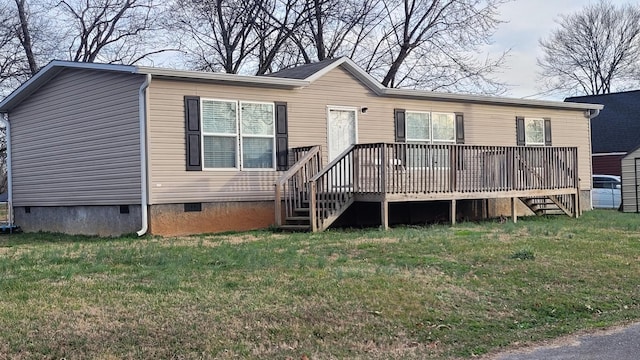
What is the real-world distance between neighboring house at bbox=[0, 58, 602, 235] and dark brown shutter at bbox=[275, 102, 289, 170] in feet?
0.10

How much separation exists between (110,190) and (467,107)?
9.19 metres

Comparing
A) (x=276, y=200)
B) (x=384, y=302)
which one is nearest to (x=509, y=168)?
(x=276, y=200)

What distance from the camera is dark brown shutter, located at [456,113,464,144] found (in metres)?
18.2

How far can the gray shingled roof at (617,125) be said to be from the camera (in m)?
31.1

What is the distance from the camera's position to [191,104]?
13883mm

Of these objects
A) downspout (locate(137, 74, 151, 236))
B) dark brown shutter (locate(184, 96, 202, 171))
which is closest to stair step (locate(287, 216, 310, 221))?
dark brown shutter (locate(184, 96, 202, 171))

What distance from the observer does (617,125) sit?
3209 cm

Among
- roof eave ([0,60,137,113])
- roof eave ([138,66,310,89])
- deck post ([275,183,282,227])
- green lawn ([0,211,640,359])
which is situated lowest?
green lawn ([0,211,640,359])

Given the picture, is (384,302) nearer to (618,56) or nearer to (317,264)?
(317,264)

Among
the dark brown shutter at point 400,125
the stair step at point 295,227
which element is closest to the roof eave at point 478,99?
the dark brown shutter at point 400,125

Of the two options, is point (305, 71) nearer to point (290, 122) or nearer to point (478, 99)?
point (290, 122)

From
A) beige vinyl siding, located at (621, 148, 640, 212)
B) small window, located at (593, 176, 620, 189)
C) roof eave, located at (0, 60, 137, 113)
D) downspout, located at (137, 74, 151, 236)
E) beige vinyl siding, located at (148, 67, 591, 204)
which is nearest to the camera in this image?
downspout, located at (137, 74, 151, 236)

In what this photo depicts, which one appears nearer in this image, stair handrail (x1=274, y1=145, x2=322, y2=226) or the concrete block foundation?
the concrete block foundation

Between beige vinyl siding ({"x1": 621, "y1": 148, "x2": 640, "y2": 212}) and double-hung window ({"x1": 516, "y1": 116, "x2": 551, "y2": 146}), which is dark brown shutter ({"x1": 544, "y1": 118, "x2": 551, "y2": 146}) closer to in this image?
double-hung window ({"x1": 516, "y1": 116, "x2": 551, "y2": 146})
